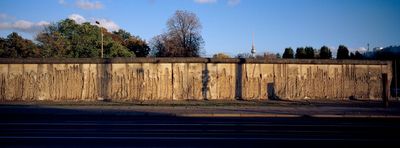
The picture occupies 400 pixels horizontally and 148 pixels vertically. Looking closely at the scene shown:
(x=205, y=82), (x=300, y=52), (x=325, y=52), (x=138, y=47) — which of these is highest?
(x=138, y=47)

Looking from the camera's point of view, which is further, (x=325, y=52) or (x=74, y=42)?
(x=325, y=52)

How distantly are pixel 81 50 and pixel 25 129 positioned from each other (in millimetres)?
43733

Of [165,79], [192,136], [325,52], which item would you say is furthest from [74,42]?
[192,136]

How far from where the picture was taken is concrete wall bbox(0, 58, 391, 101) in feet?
80.8

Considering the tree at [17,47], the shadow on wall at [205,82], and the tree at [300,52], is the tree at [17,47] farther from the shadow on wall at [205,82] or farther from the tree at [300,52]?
the tree at [300,52]

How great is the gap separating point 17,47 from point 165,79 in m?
41.0

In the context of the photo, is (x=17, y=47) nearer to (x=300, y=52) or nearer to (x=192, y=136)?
(x=300, y=52)

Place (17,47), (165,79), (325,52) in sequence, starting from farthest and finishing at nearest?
(325,52) < (17,47) < (165,79)

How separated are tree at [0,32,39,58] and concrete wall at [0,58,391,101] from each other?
1236 inches

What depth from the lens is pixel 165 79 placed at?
81.6 feet

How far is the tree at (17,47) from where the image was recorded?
54406 mm

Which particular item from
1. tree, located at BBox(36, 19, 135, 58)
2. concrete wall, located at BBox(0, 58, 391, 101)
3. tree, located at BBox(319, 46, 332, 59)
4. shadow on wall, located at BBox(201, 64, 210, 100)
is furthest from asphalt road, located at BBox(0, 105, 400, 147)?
tree, located at BBox(319, 46, 332, 59)

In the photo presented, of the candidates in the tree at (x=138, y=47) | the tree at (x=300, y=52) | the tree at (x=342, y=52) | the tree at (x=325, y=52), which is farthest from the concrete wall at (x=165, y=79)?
the tree at (x=138, y=47)

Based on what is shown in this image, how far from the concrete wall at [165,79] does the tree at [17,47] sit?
103 ft
